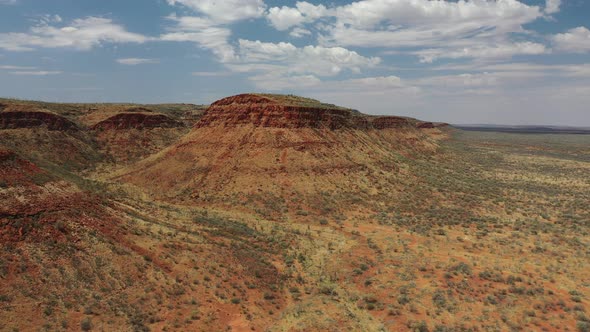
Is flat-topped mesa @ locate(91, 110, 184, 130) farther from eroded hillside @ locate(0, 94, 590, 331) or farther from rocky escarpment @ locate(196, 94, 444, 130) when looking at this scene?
rocky escarpment @ locate(196, 94, 444, 130)

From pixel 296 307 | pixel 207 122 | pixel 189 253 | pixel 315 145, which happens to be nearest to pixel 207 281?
pixel 189 253

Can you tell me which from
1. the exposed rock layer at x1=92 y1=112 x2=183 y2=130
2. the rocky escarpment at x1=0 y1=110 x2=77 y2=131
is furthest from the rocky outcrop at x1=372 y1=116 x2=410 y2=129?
the rocky escarpment at x1=0 y1=110 x2=77 y2=131

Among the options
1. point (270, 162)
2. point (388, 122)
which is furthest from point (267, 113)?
point (388, 122)

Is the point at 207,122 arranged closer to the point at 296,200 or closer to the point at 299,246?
the point at 296,200

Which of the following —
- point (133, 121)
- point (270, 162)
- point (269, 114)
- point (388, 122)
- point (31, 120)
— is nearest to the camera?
point (270, 162)

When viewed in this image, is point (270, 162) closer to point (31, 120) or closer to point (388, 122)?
point (31, 120)
